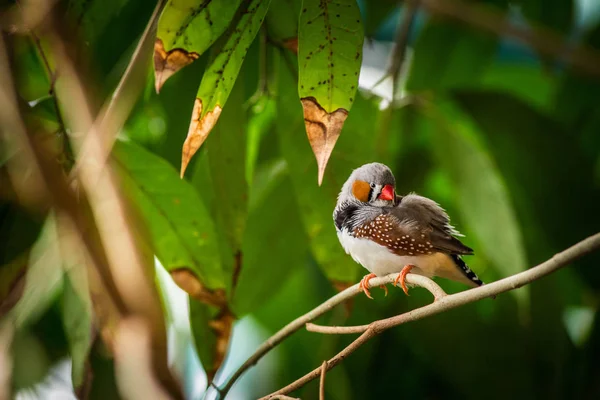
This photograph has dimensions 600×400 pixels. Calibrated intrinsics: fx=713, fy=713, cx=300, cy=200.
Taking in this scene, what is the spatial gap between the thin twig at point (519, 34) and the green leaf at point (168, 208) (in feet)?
0.95

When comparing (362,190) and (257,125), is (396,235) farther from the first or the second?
(257,125)

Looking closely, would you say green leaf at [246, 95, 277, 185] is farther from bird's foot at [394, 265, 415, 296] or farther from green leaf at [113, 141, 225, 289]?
bird's foot at [394, 265, 415, 296]

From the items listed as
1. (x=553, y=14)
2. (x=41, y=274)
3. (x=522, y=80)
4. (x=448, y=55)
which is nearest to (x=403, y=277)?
(x=41, y=274)

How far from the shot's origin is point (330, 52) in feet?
1.71

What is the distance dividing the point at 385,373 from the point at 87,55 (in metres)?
0.54

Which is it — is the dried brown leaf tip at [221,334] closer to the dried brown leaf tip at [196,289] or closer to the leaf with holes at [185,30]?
the dried brown leaf tip at [196,289]

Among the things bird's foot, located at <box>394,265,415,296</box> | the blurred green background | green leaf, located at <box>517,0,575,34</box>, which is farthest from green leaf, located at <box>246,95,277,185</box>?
green leaf, located at <box>517,0,575,34</box>

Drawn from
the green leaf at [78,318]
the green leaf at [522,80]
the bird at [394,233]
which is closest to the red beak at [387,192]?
the bird at [394,233]

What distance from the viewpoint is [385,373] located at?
0.93 m

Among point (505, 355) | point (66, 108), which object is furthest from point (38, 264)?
point (505, 355)

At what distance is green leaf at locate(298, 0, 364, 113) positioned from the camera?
0.51 m

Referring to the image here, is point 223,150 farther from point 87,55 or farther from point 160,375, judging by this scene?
point 160,375

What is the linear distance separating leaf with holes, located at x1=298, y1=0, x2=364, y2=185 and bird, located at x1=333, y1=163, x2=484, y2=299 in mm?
43

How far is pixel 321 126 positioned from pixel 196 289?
0.21 meters
